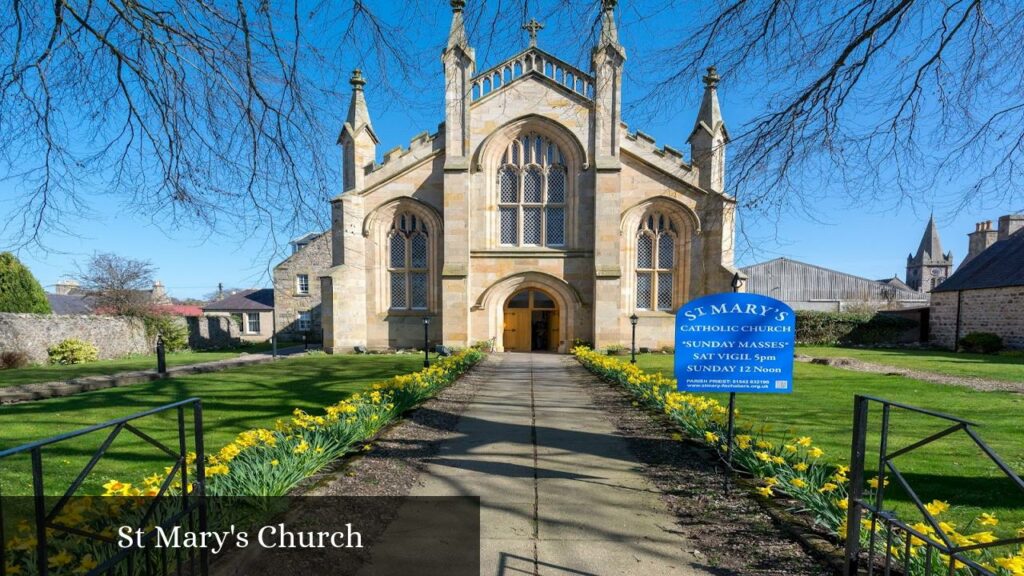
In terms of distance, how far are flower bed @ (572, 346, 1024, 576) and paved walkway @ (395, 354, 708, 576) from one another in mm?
982

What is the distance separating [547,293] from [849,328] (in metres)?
18.8

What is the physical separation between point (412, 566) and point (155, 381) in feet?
42.0

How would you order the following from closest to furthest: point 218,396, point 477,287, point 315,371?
point 218,396
point 315,371
point 477,287

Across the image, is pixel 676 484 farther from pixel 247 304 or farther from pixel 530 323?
pixel 247 304

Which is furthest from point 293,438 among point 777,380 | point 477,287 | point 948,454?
point 477,287

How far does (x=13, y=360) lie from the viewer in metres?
16.5

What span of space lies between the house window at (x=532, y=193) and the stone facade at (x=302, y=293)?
16104mm

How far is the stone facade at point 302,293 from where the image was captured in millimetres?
29531

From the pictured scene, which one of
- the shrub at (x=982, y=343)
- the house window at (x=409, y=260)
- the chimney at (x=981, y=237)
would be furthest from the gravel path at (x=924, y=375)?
the chimney at (x=981, y=237)

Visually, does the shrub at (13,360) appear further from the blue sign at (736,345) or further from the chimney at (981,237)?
the chimney at (981,237)

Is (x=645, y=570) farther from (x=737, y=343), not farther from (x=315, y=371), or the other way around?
(x=315, y=371)

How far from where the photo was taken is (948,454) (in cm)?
540

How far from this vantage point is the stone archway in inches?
712

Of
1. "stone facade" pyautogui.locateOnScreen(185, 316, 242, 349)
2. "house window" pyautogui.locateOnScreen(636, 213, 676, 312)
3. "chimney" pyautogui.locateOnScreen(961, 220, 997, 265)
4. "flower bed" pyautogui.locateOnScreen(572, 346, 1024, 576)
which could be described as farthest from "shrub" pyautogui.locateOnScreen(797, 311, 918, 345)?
"stone facade" pyautogui.locateOnScreen(185, 316, 242, 349)
